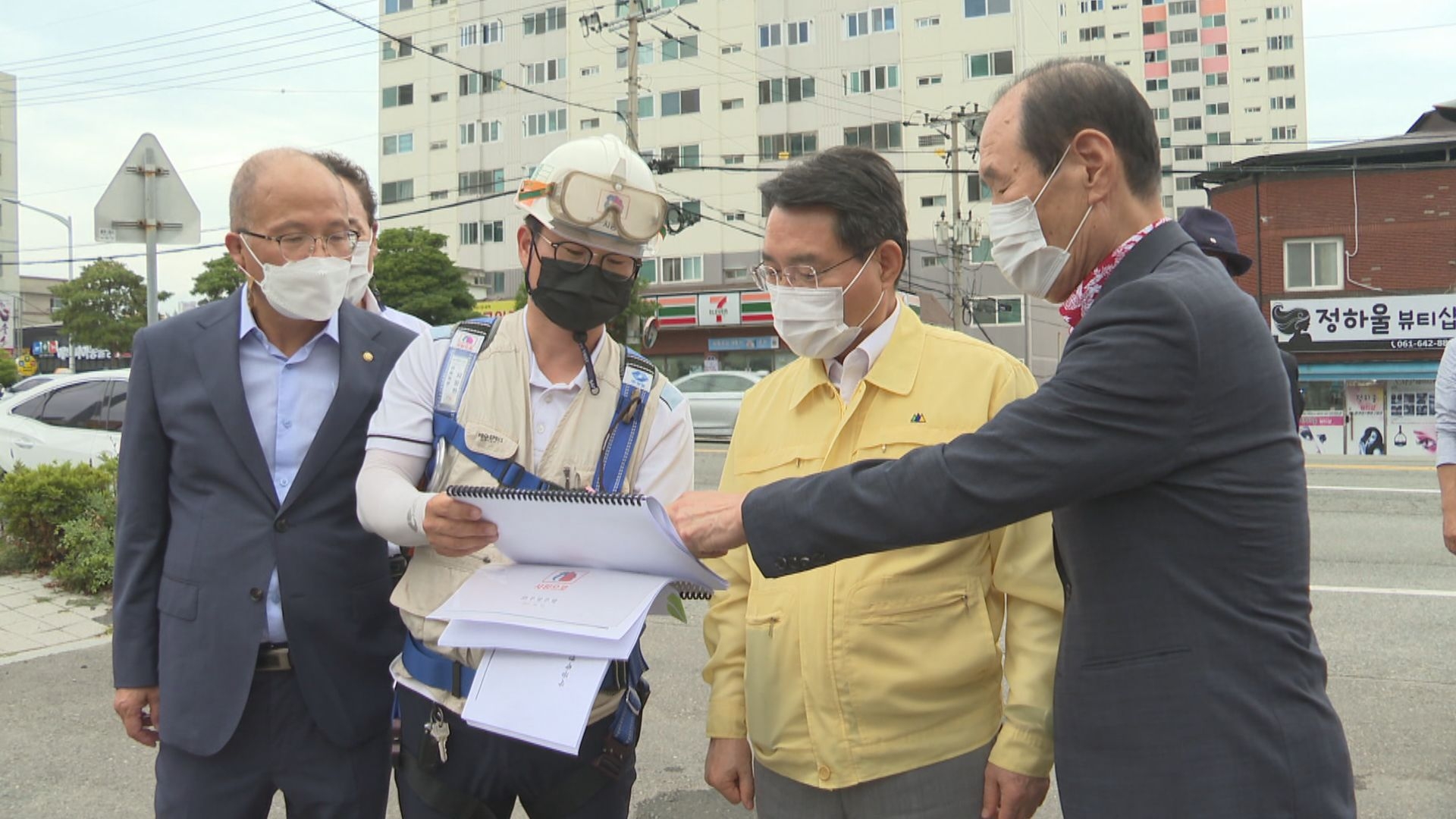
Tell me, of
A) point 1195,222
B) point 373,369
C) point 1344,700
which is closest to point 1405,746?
point 1344,700

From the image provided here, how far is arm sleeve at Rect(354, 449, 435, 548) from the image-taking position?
2.12m

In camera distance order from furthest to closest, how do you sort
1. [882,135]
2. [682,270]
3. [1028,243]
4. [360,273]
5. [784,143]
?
[682,270]
[784,143]
[882,135]
[360,273]
[1028,243]

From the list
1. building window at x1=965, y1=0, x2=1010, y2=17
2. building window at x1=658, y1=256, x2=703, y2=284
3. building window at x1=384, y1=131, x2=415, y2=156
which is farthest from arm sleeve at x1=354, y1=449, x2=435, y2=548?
building window at x1=384, y1=131, x2=415, y2=156

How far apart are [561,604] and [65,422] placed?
460 inches

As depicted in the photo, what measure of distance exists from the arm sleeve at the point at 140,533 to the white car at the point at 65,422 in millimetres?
9712

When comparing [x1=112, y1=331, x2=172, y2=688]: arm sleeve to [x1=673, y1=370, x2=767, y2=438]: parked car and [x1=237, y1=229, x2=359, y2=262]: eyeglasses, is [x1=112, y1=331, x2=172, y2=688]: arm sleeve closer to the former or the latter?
[x1=237, y1=229, x2=359, y2=262]: eyeglasses

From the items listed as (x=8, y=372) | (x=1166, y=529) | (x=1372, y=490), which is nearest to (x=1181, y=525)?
(x=1166, y=529)

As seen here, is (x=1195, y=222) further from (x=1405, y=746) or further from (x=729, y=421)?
(x=729, y=421)

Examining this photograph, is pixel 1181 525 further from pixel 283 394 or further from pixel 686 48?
pixel 686 48

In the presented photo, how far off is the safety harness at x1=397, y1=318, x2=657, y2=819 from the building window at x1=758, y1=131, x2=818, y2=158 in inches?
1710

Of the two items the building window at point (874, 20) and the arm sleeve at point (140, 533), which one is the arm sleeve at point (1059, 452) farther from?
the building window at point (874, 20)

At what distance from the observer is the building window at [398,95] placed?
52.7 meters

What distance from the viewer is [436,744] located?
2.23 metres

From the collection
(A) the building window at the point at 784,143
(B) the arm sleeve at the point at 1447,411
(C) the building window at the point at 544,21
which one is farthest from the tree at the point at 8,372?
(B) the arm sleeve at the point at 1447,411
